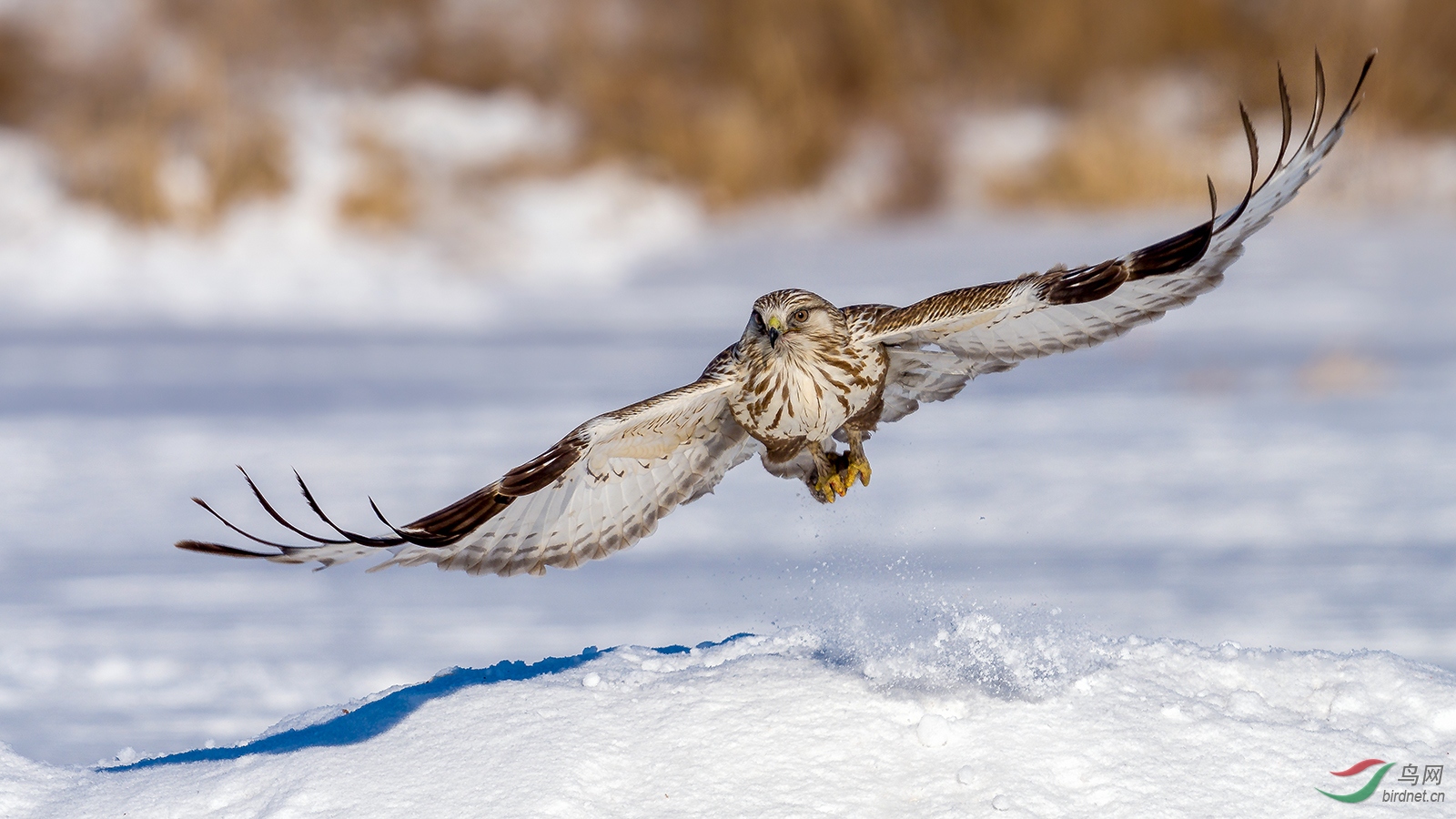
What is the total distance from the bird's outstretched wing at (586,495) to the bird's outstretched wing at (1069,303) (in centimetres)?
60

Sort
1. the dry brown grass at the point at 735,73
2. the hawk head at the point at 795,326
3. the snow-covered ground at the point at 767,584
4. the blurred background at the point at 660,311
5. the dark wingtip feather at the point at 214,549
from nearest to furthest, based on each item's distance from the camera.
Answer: the dark wingtip feather at the point at 214,549 → the snow-covered ground at the point at 767,584 → the hawk head at the point at 795,326 → the blurred background at the point at 660,311 → the dry brown grass at the point at 735,73

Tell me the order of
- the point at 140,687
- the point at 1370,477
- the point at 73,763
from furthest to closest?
1. the point at 1370,477
2. the point at 140,687
3. the point at 73,763

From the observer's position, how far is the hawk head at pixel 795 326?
4.74 m

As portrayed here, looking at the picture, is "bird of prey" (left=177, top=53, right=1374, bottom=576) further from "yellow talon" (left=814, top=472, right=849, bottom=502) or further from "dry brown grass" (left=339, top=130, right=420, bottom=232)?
"dry brown grass" (left=339, top=130, right=420, bottom=232)

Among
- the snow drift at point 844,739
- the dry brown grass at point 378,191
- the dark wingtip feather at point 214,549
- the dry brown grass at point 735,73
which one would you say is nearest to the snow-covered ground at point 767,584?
the snow drift at point 844,739

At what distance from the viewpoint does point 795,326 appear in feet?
15.5

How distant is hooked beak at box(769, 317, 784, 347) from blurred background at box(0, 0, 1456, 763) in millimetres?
959

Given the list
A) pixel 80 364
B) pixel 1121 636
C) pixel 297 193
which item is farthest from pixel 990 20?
pixel 1121 636

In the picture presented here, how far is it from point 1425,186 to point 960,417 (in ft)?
31.6

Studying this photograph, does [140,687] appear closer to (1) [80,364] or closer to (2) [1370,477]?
(2) [1370,477]

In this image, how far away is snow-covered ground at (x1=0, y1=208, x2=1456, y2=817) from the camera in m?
4.05

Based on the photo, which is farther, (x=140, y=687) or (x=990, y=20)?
(x=990, y=20)

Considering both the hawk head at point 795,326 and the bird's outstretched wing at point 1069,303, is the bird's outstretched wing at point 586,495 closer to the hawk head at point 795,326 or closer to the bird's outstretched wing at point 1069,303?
the hawk head at point 795,326

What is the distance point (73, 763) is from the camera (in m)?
4.87
